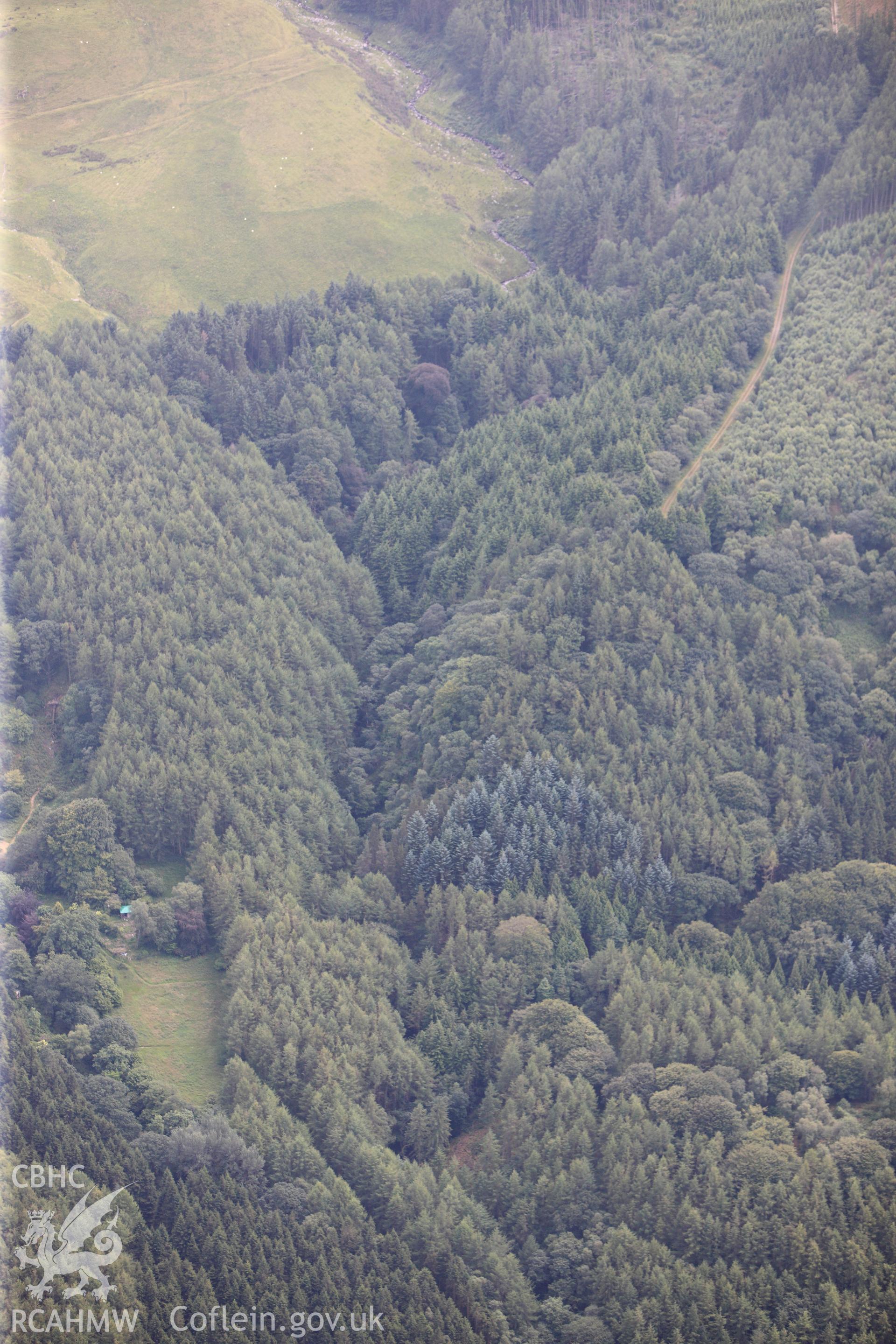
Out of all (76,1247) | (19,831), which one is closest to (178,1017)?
(19,831)

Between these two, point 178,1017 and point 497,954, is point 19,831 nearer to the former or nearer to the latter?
point 178,1017

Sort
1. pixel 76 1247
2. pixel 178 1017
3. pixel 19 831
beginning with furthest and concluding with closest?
pixel 19 831, pixel 178 1017, pixel 76 1247

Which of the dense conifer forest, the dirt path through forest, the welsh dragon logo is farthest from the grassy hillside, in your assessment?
the welsh dragon logo

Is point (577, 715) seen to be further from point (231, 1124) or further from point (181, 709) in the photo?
point (231, 1124)

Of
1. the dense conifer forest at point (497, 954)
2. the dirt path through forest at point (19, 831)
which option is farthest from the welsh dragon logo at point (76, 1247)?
the dirt path through forest at point (19, 831)

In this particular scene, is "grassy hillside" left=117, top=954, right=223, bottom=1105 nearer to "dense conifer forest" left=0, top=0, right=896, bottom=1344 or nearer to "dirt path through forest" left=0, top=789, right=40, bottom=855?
"dense conifer forest" left=0, top=0, right=896, bottom=1344

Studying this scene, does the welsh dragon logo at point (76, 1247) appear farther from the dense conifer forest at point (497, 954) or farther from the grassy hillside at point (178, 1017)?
the grassy hillside at point (178, 1017)

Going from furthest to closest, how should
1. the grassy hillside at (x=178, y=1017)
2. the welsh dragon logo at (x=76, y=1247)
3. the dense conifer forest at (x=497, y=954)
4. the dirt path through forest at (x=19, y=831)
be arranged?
the dirt path through forest at (x=19, y=831) → the grassy hillside at (x=178, y=1017) → the dense conifer forest at (x=497, y=954) → the welsh dragon logo at (x=76, y=1247)
